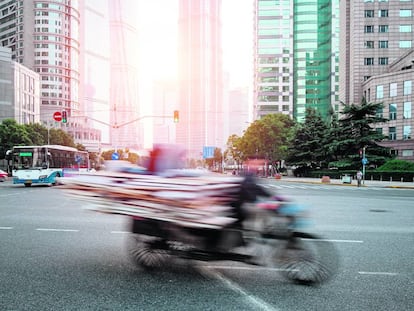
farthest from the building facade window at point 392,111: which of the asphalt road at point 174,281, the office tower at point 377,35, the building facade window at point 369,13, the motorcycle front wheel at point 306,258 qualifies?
the motorcycle front wheel at point 306,258

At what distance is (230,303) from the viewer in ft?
13.0

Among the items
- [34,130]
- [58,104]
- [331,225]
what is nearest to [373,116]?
[331,225]

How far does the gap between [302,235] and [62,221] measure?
7064 mm

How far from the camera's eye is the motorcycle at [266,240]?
4531 millimetres

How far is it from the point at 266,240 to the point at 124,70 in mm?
117501

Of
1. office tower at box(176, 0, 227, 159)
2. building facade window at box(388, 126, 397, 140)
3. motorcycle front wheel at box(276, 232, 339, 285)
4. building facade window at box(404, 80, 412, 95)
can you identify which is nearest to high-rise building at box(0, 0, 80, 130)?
office tower at box(176, 0, 227, 159)

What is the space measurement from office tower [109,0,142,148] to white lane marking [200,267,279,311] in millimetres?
97176

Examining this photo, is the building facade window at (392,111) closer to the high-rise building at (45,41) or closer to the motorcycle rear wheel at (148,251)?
the motorcycle rear wheel at (148,251)

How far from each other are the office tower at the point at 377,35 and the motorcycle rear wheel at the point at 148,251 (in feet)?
221

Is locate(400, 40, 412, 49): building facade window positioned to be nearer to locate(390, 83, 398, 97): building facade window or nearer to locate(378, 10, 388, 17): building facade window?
locate(378, 10, 388, 17): building facade window

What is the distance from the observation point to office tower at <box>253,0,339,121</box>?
105938mm

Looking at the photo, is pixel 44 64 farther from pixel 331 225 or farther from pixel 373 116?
pixel 331 225

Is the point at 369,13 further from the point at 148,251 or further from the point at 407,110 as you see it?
the point at 148,251

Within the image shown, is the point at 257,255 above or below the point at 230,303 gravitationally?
above
